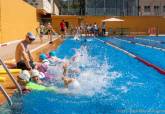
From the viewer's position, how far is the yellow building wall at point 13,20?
20500 millimetres

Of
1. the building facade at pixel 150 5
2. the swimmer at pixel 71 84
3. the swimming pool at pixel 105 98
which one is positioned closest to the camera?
the swimming pool at pixel 105 98

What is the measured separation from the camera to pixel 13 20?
24484 mm

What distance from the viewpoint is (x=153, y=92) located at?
8383 millimetres

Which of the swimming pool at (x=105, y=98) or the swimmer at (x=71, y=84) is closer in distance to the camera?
the swimming pool at (x=105, y=98)

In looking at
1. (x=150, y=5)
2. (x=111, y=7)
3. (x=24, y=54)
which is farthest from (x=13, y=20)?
(x=150, y=5)

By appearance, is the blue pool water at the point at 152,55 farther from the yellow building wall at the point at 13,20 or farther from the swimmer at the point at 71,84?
the yellow building wall at the point at 13,20

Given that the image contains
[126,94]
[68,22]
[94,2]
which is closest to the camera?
[126,94]

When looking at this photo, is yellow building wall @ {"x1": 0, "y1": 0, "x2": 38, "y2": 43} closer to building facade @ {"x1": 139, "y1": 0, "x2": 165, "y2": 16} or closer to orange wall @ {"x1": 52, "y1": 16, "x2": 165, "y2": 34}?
orange wall @ {"x1": 52, "y1": 16, "x2": 165, "y2": 34}

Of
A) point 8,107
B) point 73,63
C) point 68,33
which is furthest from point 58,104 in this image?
point 68,33

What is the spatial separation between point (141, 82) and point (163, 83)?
497 millimetres

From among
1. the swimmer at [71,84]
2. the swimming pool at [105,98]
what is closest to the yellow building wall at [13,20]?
the swimming pool at [105,98]

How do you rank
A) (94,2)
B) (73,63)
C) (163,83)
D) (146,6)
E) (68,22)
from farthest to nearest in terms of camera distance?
(146,6) < (94,2) < (68,22) < (73,63) < (163,83)

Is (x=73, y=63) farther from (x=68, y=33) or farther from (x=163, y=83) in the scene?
(x=68, y=33)

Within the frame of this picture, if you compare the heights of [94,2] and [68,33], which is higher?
[94,2]
